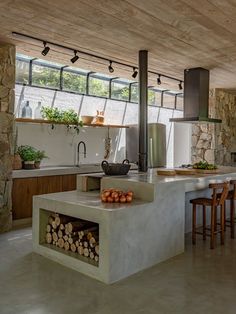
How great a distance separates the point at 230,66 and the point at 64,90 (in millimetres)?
3316

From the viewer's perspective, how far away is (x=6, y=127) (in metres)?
4.98

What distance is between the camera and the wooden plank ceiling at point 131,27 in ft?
11.5

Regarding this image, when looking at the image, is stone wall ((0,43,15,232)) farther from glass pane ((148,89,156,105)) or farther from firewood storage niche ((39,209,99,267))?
glass pane ((148,89,156,105))

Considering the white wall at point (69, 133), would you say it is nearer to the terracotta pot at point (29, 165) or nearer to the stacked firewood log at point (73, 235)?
the terracotta pot at point (29, 165)

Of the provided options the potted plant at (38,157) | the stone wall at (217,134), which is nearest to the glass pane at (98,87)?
the potted plant at (38,157)

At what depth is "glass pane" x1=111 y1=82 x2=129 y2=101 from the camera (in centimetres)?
788

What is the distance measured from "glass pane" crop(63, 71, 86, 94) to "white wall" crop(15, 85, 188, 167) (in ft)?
0.49

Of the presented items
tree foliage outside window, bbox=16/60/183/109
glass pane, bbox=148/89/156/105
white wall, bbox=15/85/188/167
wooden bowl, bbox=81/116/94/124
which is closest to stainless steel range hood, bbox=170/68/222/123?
wooden bowl, bbox=81/116/94/124

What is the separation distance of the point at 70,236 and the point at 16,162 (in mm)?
2254

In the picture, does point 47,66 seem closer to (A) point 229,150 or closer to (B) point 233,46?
(B) point 233,46

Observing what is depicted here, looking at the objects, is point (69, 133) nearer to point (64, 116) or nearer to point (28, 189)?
point (64, 116)

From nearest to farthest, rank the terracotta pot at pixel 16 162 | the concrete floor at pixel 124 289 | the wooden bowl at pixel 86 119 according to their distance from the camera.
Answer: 1. the concrete floor at pixel 124 289
2. the terracotta pot at pixel 16 162
3. the wooden bowl at pixel 86 119

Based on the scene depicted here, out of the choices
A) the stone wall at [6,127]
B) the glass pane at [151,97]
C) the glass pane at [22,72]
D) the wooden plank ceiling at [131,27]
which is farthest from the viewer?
the glass pane at [151,97]

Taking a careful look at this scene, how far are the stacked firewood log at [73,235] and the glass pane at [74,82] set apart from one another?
360cm
